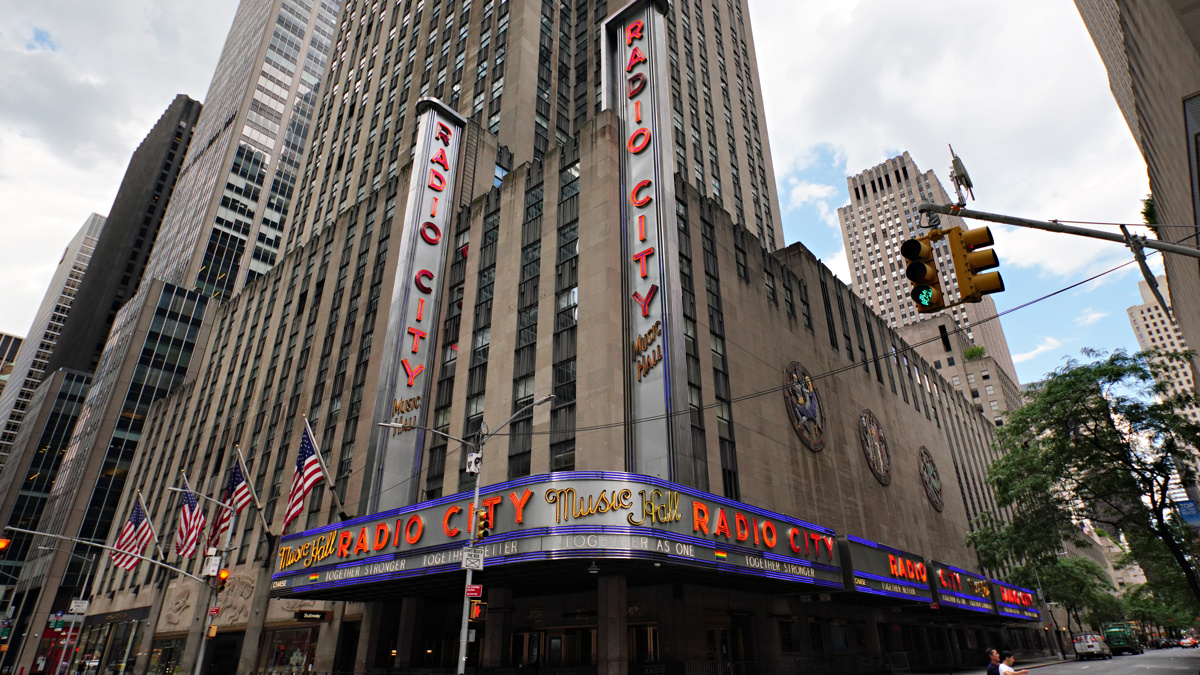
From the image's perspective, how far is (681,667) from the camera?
2911 cm

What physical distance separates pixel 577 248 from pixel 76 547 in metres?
84.4

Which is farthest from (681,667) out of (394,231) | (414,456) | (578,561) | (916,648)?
(394,231)

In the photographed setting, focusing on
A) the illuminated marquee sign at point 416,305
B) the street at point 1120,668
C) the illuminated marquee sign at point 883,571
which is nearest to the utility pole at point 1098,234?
the illuminated marquee sign at point 883,571

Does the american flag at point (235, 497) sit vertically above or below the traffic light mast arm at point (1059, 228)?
above

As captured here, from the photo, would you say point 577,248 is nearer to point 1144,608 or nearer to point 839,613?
point 839,613

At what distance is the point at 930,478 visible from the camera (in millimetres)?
62344

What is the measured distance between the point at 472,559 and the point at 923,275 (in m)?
17.2

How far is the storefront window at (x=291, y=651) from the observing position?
42344mm

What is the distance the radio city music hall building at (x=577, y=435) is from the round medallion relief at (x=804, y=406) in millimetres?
277

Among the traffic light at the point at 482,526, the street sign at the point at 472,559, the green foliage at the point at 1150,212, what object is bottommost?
the street sign at the point at 472,559

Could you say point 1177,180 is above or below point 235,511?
above

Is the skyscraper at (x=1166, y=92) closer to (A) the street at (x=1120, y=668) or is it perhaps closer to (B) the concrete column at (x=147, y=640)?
(A) the street at (x=1120, y=668)

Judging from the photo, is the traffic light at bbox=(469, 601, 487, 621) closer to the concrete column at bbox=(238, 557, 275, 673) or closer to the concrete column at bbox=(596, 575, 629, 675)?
the concrete column at bbox=(596, 575, 629, 675)

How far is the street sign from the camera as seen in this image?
21078mm
